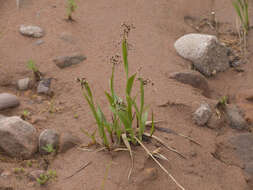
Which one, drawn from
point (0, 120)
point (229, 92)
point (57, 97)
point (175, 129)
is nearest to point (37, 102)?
point (57, 97)

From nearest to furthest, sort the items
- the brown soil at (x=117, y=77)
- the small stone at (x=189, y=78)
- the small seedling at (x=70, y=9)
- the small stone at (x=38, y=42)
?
the brown soil at (x=117, y=77) < the small stone at (x=189, y=78) < the small stone at (x=38, y=42) < the small seedling at (x=70, y=9)

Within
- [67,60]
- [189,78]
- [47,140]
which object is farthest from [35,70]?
[189,78]

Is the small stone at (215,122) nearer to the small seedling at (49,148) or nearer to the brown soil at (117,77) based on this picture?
the brown soil at (117,77)

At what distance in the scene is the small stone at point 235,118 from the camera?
9.52ft

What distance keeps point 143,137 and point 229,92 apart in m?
1.40

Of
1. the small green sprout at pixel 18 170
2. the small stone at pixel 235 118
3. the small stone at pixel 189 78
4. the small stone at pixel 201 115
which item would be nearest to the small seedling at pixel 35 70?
the small green sprout at pixel 18 170

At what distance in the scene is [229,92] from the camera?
3.46 metres

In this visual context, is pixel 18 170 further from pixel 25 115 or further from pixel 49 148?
pixel 25 115

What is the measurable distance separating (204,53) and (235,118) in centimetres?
94

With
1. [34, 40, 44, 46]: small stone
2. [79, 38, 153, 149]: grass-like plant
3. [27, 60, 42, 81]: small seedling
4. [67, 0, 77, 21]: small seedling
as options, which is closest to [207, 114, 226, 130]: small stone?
[79, 38, 153, 149]: grass-like plant

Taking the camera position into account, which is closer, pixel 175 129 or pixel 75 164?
pixel 75 164

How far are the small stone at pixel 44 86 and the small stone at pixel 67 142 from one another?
0.70m

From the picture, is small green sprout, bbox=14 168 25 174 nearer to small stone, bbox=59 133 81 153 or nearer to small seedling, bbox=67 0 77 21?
small stone, bbox=59 133 81 153

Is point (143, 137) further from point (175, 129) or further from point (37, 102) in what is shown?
point (37, 102)
